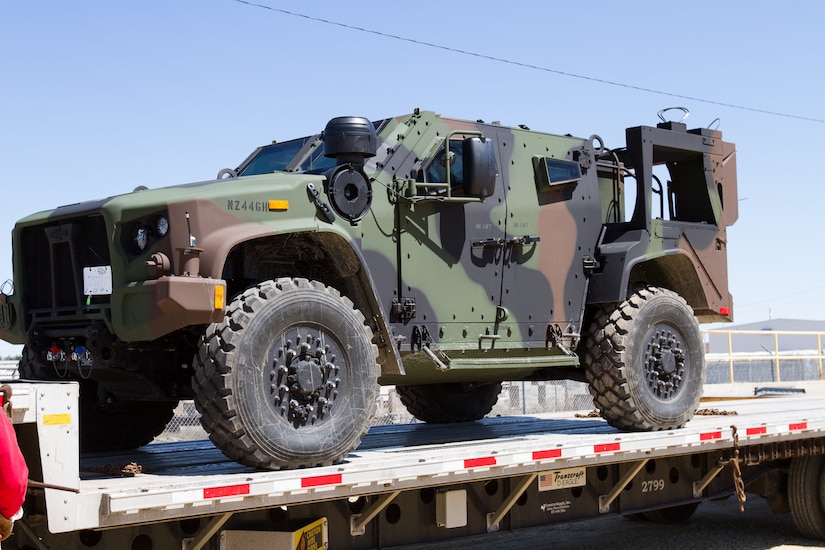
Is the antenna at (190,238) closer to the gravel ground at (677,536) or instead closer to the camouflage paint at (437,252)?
the camouflage paint at (437,252)

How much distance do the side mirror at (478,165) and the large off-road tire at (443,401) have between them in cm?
304

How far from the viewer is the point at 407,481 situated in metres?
5.96

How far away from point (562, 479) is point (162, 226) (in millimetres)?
3296

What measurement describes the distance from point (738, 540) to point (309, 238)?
Result: 5598 millimetres

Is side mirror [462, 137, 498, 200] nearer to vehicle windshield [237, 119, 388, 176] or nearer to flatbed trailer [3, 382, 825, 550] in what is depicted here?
vehicle windshield [237, 119, 388, 176]

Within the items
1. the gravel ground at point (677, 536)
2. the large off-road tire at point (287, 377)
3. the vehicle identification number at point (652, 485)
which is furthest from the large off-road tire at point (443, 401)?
the large off-road tire at point (287, 377)

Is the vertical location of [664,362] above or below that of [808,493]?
above

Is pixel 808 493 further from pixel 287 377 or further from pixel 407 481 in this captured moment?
pixel 287 377

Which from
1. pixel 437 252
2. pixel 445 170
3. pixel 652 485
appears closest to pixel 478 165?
pixel 445 170

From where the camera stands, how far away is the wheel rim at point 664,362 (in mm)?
8523

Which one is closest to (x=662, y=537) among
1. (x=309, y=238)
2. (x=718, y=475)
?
(x=718, y=475)

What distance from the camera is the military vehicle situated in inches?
231

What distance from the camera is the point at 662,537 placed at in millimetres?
10148

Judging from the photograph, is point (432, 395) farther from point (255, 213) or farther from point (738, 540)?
point (255, 213)
